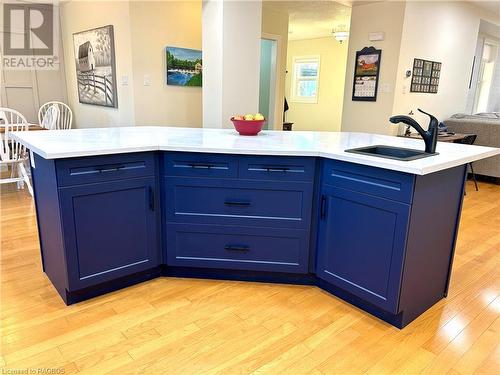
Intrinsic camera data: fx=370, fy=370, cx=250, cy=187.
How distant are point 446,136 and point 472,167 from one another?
75 cm

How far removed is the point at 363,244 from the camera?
1.93m

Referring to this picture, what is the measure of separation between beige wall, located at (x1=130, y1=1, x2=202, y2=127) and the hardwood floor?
8.38ft

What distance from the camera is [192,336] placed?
1806 millimetres

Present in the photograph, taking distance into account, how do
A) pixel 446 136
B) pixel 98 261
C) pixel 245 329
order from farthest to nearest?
pixel 446 136, pixel 98 261, pixel 245 329

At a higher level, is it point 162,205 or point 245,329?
point 162,205

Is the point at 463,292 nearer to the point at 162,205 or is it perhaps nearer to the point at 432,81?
the point at 162,205

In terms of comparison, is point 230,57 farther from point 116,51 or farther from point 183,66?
point 116,51

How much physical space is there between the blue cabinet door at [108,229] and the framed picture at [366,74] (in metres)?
3.70

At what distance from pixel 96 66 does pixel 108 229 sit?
12.2 ft

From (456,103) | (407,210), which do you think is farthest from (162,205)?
(456,103)

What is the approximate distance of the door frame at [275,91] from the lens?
5.98 meters

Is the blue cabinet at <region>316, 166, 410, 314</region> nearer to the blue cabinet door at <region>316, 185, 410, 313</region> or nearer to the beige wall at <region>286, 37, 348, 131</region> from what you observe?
the blue cabinet door at <region>316, 185, 410, 313</region>

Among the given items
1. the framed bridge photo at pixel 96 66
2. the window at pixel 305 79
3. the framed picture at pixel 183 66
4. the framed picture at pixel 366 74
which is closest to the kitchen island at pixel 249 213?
the framed picture at pixel 183 66

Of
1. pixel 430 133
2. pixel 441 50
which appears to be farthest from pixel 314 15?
pixel 430 133
